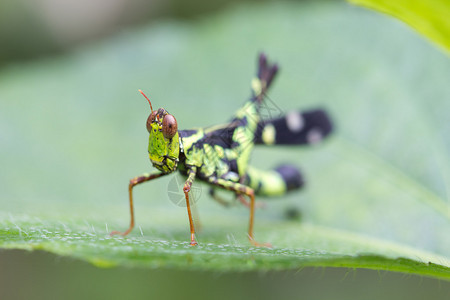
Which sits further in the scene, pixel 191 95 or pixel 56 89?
pixel 56 89

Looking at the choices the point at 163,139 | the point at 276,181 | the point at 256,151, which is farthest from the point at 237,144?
the point at 256,151

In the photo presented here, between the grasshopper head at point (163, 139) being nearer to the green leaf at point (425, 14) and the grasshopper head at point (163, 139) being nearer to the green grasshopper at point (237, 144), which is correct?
the green grasshopper at point (237, 144)

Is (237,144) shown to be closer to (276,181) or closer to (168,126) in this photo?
(276,181)

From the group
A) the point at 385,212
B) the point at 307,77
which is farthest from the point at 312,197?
the point at 307,77

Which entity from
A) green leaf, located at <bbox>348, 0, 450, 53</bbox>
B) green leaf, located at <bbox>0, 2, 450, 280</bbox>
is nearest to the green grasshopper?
green leaf, located at <bbox>0, 2, 450, 280</bbox>

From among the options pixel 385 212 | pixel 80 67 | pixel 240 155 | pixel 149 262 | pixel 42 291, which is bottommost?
pixel 42 291

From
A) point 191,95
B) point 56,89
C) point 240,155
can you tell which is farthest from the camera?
point 56,89

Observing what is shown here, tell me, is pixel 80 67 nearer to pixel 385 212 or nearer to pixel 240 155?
pixel 240 155

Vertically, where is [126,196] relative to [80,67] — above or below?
below

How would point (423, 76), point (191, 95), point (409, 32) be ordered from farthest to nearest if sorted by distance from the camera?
1. point (191, 95)
2. point (409, 32)
3. point (423, 76)
